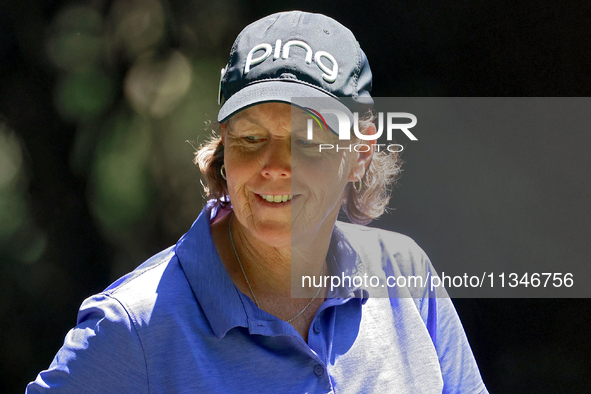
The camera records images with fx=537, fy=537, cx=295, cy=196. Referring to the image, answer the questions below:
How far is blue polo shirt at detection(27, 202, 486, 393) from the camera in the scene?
41.2 inches

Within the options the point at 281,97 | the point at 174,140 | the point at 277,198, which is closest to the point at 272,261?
the point at 277,198

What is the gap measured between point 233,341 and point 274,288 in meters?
0.24

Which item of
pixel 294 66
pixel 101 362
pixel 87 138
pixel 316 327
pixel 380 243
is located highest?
pixel 87 138

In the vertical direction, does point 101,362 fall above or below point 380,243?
below

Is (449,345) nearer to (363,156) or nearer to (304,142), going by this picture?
(363,156)

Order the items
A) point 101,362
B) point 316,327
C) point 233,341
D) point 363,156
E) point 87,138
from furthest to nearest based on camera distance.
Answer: point 87,138
point 363,156
point 316,327
point 233,341
point 101,362

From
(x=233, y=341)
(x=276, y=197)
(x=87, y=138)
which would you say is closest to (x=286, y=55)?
(x=276, y=197)

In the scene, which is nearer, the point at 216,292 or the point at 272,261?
the point at 216,292

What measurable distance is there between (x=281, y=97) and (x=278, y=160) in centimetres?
14

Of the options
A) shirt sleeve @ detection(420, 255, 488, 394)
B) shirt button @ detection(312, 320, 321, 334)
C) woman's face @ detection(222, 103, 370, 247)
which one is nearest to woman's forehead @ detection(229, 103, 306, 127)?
woman's face @ detection(222, 103, 370, 247)

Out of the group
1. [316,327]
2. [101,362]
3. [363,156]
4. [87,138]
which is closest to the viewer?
[101,362]

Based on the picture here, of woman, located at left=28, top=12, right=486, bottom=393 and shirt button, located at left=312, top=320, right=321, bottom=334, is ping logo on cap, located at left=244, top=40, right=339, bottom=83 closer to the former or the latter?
woman, located at left=28, top=12, right=486, bottom=393

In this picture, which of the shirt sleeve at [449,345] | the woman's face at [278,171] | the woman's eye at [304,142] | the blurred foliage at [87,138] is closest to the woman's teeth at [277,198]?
the woman's face at [278,171]

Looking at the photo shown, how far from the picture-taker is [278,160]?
3.91ft
